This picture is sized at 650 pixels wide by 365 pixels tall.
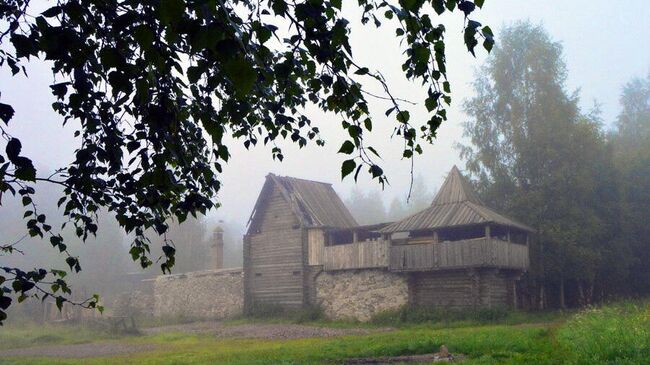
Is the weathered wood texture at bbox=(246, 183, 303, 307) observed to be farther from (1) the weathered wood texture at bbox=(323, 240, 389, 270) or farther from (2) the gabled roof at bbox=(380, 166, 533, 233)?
(2) the gabled roof at bbox=(380, 166, 533, 233)

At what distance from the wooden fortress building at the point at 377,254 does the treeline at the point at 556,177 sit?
7.78 ft

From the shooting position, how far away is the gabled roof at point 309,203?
113ft

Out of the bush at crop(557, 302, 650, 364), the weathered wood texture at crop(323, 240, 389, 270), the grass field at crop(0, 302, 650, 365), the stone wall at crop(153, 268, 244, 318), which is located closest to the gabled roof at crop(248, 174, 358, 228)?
the weathered wood texture at crop(323, 240, 389, 270)

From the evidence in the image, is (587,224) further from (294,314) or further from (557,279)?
(294,314)

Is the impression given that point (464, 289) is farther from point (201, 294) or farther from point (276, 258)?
point (201, 294)

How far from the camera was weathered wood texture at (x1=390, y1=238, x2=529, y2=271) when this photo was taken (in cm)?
2650

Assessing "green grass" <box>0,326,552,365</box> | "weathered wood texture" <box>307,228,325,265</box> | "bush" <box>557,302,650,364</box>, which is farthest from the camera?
"weathered wood texture" <box>307,228,325,265</box>

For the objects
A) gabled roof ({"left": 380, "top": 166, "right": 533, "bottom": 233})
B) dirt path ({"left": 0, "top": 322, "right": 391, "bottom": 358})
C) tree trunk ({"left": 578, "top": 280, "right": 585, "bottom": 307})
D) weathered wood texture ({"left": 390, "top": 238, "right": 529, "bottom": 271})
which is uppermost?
gabled roof ({"left": 380, "top": 166, "right": 533, "bottom": 233})

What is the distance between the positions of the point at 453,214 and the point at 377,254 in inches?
177

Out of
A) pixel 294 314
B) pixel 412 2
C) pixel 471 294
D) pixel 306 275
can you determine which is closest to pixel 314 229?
pixel 306 275

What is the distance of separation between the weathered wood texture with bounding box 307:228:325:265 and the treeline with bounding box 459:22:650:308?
10524 millimetres

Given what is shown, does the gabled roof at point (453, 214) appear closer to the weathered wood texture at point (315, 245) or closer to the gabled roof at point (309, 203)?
the weathered wood texture at point (315, 245)

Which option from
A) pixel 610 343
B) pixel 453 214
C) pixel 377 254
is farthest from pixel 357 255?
pixel 610 343

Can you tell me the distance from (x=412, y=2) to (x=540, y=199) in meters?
31.4
